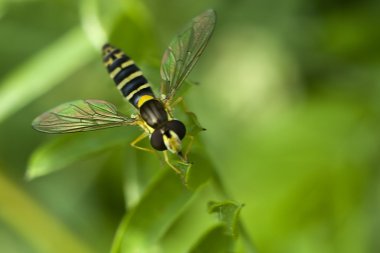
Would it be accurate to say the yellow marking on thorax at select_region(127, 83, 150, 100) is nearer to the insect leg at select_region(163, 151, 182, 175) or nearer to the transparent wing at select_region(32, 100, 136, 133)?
the transparent wing at select_region(32, 100, 136, 133)

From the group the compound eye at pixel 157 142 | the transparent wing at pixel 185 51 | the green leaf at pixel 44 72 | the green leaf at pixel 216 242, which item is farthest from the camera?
the green leaf at pixel 44 72

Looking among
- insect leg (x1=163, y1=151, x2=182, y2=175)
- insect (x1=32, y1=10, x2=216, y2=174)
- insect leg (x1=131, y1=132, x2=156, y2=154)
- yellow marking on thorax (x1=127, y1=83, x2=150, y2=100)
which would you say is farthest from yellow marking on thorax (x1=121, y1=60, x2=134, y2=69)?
insect leg (x1=163, y1=151, x2=182, y2=175)

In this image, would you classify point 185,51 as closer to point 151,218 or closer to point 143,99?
point 143,99

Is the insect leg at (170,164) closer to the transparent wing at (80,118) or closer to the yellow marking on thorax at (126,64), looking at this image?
the transparent wing at (80,118)

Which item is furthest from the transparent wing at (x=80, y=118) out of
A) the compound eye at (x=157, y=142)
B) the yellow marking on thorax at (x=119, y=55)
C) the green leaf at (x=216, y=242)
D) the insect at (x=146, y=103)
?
the green leaf at (x=216, y=242)

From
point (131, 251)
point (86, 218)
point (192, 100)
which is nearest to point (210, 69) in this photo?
point (192, 100)

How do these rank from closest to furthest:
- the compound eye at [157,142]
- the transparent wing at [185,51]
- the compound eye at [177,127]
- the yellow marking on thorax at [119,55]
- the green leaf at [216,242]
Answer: the green leaf at [216,242], the compound eye at [177,127], the compound eye at [157,142], the transparent wing at [185,51], the yellow marking on thorax at [119,55]

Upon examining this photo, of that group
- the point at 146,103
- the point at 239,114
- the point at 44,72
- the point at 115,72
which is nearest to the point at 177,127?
the point at 146,103

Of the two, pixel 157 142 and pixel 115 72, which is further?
pixel 115 72
